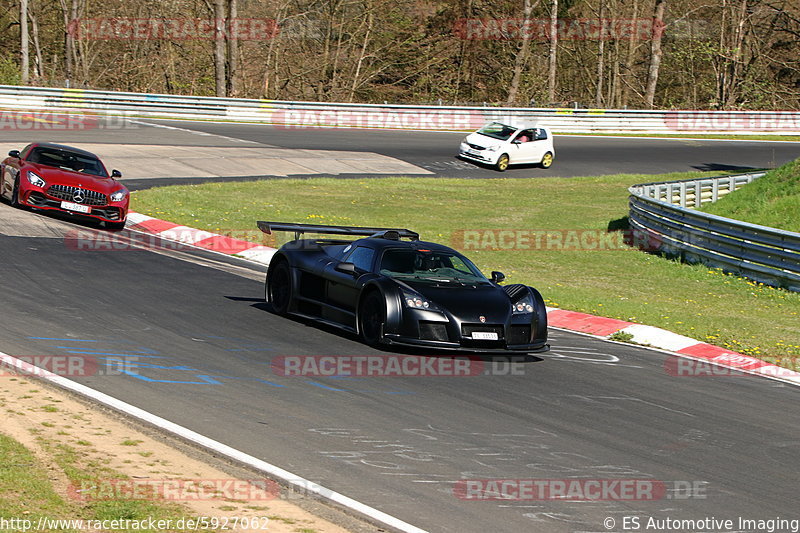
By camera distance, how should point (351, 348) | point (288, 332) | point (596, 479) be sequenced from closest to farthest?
point (596, 479) → point (351, 348) → point (288, 332)

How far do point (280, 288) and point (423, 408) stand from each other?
429 cm

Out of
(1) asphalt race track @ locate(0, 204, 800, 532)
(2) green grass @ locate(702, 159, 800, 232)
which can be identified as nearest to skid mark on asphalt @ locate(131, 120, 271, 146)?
(2) green grass @ locate(702, 159, 800, 232)

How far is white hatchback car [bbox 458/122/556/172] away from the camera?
115 feet

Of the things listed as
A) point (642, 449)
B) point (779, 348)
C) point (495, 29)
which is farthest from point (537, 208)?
point (495, 29)

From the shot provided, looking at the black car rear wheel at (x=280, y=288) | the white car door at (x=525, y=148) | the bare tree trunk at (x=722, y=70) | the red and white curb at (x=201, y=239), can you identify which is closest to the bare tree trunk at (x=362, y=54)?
the bare tree trunk at (x=722, y=70)

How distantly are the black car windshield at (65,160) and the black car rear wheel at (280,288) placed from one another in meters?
7.77

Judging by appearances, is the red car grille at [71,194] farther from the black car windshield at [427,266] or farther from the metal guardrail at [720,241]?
the metal guardrail at [720,241]

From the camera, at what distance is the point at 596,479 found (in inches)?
280

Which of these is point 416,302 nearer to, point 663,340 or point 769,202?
point 663,340

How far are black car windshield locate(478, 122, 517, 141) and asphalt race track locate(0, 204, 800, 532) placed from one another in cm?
2315

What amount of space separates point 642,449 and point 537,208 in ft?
65.0

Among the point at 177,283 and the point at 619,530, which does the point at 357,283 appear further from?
the point at 619,530

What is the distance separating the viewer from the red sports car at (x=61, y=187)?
59.7ft

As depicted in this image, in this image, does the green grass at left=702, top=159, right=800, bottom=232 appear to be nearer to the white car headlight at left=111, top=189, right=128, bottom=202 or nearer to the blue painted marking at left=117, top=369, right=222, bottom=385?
the white car headlight at left=111, top=189, right=128, bottom=202
